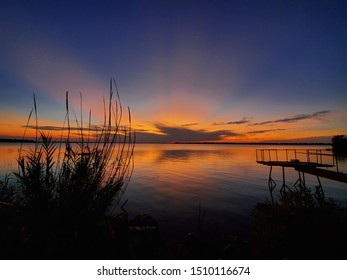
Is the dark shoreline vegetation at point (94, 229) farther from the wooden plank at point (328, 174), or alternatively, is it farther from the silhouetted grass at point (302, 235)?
the wooden plank at point (328, 174)

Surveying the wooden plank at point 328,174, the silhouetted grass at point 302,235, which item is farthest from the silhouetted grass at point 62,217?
the wooden plank at point 328,174

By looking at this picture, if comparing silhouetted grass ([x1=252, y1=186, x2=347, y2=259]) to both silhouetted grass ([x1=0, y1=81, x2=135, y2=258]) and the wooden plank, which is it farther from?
the wooden plank

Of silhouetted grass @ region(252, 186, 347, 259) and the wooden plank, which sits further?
the wooden plank

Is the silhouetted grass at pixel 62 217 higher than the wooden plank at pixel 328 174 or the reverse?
higher

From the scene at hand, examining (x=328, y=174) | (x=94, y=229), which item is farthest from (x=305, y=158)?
(x=94, y=229)

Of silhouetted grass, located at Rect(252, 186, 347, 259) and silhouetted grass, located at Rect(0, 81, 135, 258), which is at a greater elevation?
silhouetted grass, located at Rect(0, 81, 135, 258)

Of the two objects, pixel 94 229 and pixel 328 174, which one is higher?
pixel 94 229

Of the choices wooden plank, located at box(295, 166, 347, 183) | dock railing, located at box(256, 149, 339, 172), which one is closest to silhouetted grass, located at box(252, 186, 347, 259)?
wooden plank, located at box(295, 166, 347, 183)

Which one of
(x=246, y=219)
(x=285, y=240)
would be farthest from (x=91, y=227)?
(x=246, y=219)

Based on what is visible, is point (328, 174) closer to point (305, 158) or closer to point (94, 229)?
point (94, 229)

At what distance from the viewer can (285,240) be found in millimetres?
5473

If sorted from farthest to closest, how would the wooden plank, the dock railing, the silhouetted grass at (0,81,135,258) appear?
the dock railing → the wooden plank → the silhouetted grass at (0,81,135,258)

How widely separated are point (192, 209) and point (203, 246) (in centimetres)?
855
